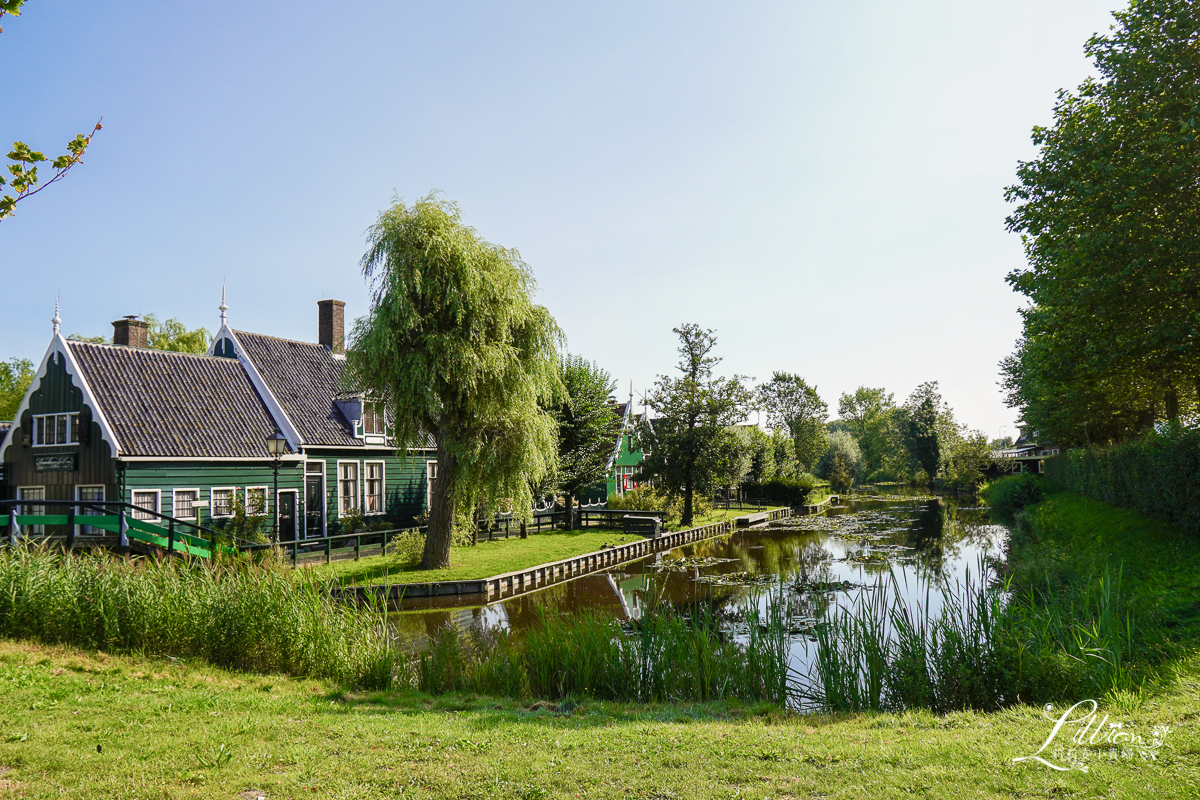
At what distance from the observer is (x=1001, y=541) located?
26.4m

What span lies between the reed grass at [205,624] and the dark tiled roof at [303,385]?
1364 centimetres

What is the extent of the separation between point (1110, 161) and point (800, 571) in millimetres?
12532

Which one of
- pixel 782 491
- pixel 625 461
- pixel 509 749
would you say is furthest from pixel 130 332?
pixel 782 491

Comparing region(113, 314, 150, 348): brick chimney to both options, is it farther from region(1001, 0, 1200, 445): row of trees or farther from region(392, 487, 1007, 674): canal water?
region(1001, 0, 1200, 445): row of trees

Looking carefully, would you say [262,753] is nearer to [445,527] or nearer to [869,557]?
[445,527]

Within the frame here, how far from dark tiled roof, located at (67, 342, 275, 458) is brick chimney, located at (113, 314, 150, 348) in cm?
281

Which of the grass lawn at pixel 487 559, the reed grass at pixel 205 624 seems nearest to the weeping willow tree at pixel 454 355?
the grass lawn at pixel 487 559

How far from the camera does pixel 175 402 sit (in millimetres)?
19828

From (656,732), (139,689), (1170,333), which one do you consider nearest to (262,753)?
(139,689)

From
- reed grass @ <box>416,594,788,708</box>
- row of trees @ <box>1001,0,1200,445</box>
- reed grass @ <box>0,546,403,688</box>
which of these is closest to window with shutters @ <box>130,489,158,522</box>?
reed grass @ <box>0,546,403,688</box>

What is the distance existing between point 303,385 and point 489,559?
9412 millimetres

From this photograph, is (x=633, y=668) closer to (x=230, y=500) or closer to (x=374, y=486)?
(x=230, y=500)

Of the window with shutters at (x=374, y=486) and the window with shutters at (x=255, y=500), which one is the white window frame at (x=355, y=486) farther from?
the window with shutters at (x=255, y=500)

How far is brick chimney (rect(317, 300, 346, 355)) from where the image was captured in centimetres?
2677
